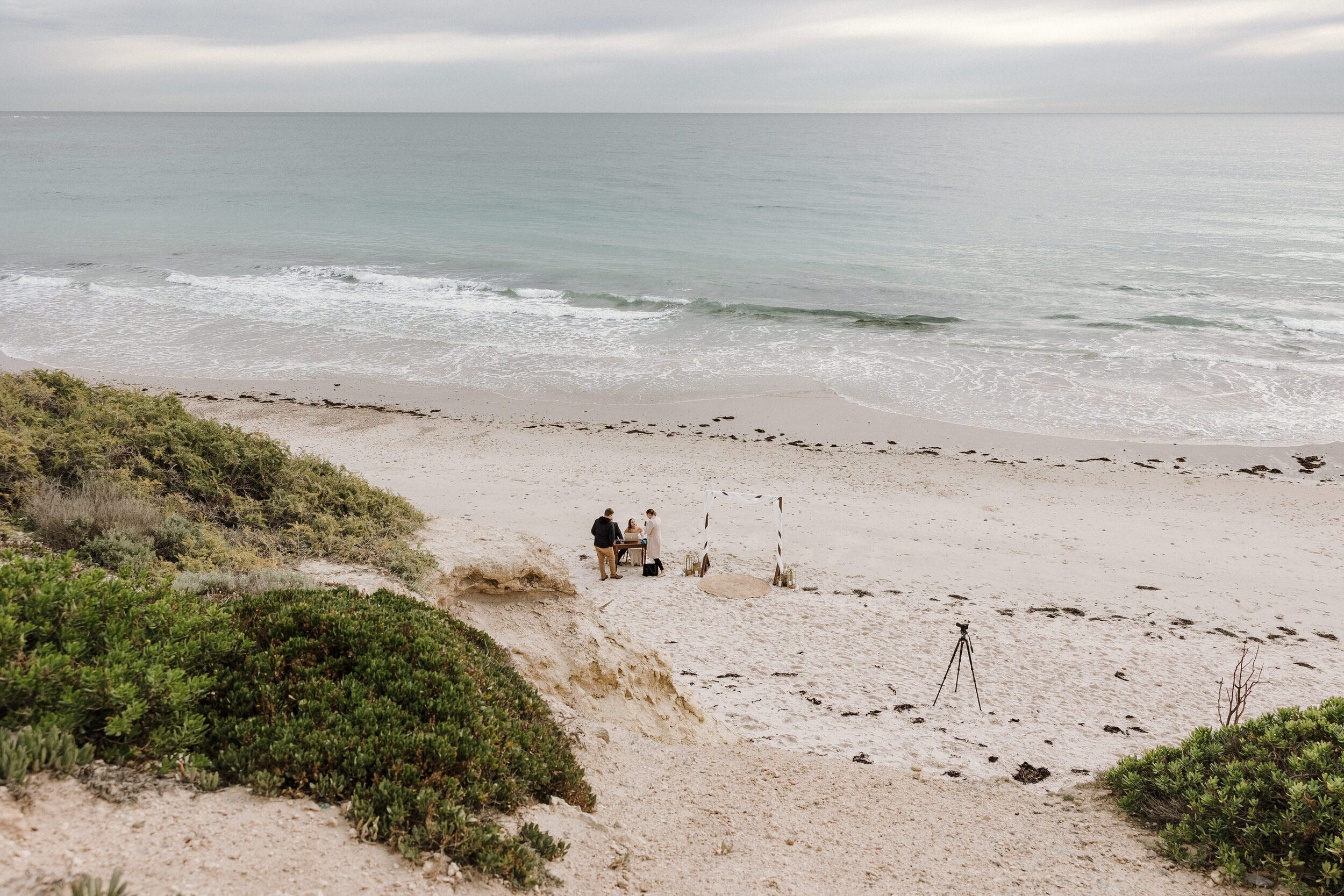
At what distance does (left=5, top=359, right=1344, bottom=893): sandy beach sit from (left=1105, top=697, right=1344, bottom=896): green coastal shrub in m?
0.33

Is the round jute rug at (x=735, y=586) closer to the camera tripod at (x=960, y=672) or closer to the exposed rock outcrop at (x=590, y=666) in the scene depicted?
the camera tripod at (x=960, y=672)

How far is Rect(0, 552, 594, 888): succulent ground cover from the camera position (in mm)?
3641

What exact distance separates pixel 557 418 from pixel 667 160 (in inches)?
3304

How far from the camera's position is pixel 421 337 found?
2941 centimetres

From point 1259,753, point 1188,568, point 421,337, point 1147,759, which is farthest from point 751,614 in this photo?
point 421,337

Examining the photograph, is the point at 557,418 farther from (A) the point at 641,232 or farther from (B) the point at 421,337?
(A) the point at 641,232

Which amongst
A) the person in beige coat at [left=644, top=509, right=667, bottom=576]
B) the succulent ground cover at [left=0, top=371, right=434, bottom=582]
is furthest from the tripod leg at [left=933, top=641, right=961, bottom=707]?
the succulent ground cover at [left=0, top=371, right=434, bottom=582]

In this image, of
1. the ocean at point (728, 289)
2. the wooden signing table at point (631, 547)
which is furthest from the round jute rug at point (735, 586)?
the ocean at point (728, 289)

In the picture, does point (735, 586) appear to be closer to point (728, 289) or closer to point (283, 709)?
point (283, 709)

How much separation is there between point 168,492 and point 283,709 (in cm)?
618

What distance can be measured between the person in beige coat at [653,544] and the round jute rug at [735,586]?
87cm

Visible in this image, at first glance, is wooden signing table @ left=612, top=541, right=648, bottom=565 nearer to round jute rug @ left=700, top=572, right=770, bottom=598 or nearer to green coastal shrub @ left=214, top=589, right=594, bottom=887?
round jute rug @ left=700, top=572, right=770, bottom=598

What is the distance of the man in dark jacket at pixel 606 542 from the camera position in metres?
13.2

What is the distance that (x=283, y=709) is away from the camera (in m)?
4.23
